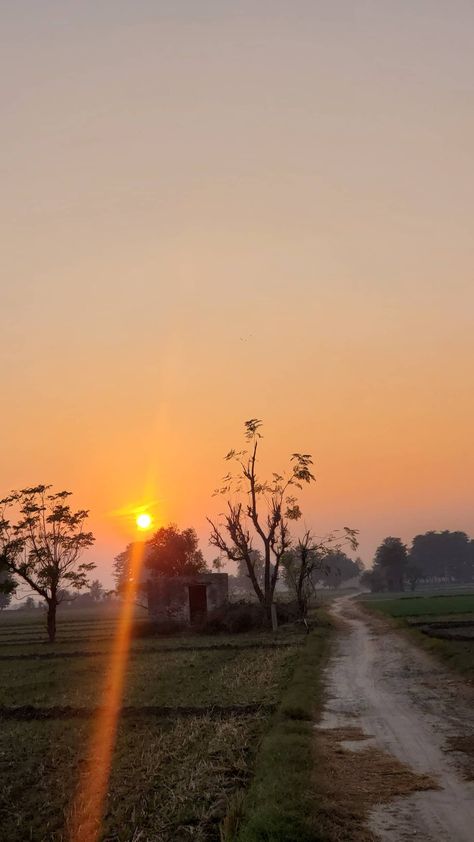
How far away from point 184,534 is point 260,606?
26.5m

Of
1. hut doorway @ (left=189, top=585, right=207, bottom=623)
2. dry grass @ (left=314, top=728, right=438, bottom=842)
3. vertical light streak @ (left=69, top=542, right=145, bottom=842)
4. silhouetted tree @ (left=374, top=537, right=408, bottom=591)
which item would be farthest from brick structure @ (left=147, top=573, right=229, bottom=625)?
silhouetted tree @ (left=374, top=537, right=408, bottom=591)

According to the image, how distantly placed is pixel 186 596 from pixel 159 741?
2053 inches

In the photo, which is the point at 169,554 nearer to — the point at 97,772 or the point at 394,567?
the point at 97,772

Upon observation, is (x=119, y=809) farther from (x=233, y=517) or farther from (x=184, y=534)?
(x=184, y=534)

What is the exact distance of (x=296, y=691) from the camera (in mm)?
24203

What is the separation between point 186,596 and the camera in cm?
6975

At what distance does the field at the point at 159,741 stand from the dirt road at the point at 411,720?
165 centimetres

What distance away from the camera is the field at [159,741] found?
12.7m

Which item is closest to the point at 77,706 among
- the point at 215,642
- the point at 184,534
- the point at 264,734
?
the point at 264,734

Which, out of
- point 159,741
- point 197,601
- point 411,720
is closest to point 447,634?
point 411,720

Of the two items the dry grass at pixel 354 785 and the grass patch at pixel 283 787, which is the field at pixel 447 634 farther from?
the dry grass at pixel 354 785

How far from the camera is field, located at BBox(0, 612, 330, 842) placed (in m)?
12.7

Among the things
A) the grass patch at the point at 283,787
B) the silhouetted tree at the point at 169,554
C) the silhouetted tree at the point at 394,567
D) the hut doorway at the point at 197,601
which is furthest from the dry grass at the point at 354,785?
the silhouetted tree at the point at 394,567

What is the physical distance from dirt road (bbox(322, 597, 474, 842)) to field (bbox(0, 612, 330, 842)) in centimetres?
165
